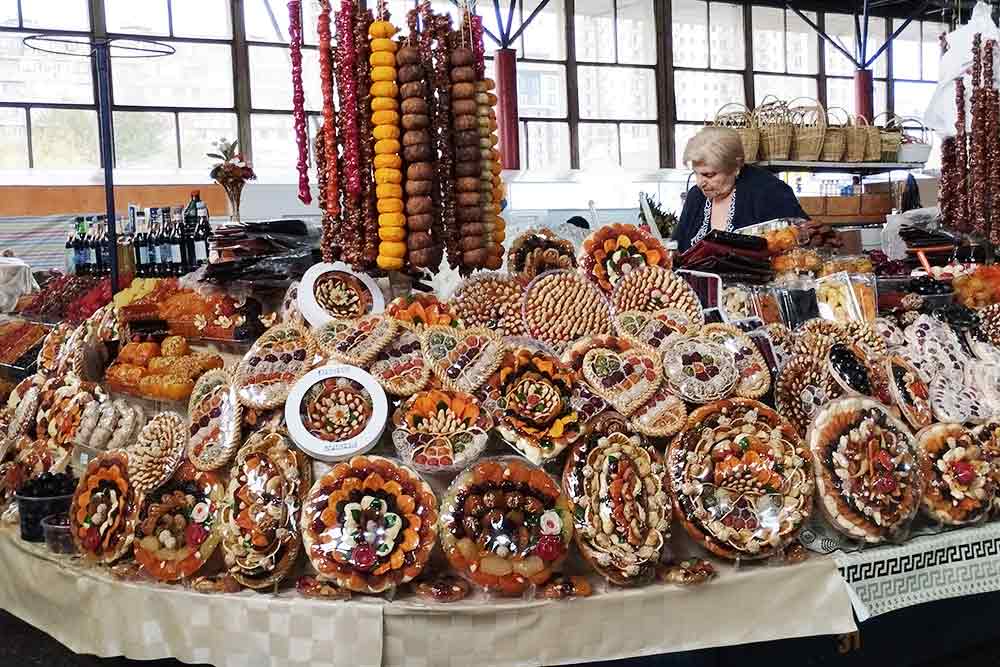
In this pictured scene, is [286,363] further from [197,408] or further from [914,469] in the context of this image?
[914,469]

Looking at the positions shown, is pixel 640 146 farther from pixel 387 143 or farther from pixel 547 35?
pixel 387 143

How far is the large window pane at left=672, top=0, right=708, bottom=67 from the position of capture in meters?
15.0

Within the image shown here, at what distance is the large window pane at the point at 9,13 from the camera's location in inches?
423

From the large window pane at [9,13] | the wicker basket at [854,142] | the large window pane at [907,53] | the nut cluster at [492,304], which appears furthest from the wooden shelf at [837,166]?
the large window pane at [907,53]

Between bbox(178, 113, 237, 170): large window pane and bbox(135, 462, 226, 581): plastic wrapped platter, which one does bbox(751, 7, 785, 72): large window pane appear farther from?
bbox(135, 462, 226, 581): plastic wrapped platter

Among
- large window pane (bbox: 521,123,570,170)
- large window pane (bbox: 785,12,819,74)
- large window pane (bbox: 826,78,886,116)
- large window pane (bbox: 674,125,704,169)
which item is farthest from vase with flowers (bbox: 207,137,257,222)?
large window pane (bbox: 826,78,886,116)

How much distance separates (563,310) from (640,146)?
12530 mm

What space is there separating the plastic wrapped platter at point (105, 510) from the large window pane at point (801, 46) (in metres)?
15.4

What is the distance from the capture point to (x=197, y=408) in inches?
98.2

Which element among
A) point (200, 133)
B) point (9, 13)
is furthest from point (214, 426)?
point (9, 13)

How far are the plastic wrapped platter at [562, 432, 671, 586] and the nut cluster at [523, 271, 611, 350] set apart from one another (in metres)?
0.37

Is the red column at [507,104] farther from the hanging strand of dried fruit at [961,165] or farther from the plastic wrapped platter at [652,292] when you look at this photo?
the plastic wrapped platter at [652,292]

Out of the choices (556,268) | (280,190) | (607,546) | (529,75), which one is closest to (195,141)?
(280,190)

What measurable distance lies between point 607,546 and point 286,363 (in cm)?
86
